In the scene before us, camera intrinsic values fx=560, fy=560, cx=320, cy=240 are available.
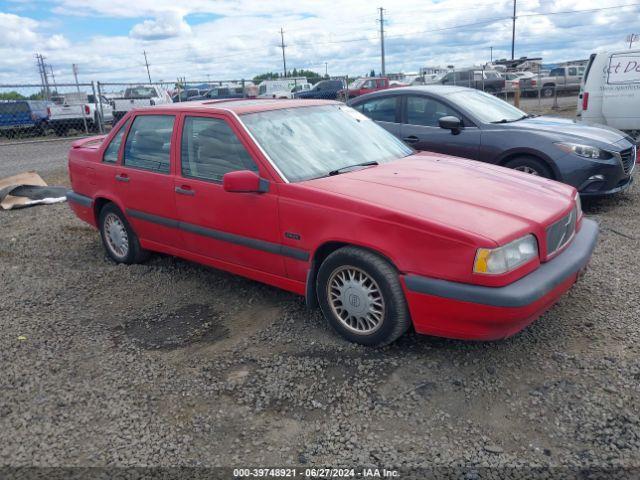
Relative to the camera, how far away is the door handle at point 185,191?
4.45 meters

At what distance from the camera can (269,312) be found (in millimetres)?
4332

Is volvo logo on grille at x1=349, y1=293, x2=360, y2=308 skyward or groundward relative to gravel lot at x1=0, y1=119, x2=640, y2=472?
skyward

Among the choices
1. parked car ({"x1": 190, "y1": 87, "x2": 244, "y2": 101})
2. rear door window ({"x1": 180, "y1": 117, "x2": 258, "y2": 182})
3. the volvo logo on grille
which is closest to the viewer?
the volvo logo on grille

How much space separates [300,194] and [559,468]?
216 cm

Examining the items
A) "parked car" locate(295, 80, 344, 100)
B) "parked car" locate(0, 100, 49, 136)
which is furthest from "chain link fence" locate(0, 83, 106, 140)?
"parked car" locate(295, 80, 344, 100)

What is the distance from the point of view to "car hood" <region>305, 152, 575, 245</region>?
323 centimetres

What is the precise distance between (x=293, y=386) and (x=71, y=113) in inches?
746

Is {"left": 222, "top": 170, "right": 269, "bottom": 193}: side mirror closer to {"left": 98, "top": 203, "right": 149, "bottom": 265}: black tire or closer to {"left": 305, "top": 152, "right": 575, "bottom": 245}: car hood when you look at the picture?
{"left": 305, "top": 152, "right": 575, "bottom": 245}: car hood

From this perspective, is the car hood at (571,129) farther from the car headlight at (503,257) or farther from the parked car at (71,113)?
the parked car at (71,113)

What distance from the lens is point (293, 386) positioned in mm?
3291

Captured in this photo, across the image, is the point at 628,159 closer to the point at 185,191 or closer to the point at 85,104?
the point at 185,191

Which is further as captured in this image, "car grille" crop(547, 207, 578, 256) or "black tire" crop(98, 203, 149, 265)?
"black tire" crop(98, 203, 149, 265)

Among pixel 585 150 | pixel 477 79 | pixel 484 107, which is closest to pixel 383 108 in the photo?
pixel 484 107

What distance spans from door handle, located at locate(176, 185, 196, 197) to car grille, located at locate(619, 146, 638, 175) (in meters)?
5.07
